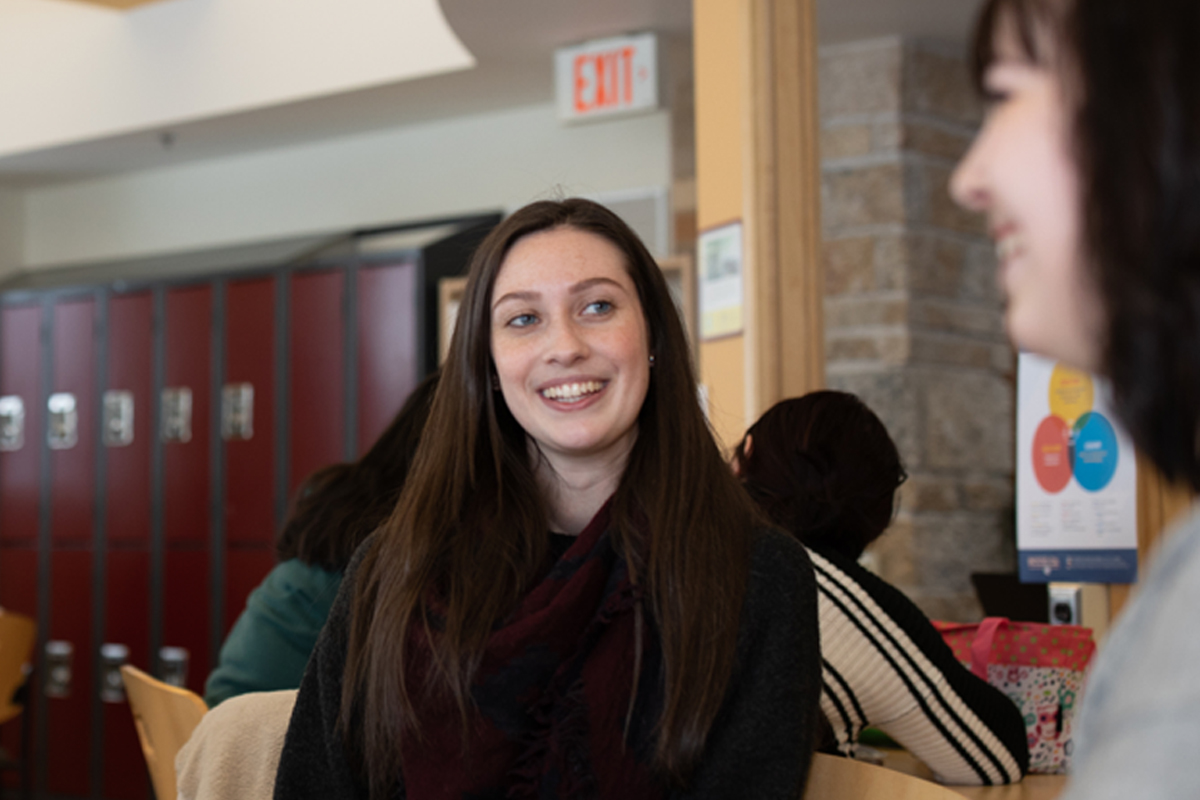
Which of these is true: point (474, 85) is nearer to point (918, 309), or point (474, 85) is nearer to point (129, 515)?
point (918, 309)

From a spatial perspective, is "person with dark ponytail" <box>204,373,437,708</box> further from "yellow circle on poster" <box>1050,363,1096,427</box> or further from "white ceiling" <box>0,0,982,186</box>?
"white ceiling" <box>0,0,982,186</box>

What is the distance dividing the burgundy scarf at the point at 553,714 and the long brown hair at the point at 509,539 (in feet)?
0.08

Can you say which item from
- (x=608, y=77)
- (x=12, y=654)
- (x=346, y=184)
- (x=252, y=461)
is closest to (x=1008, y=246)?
(x=608, y=77)

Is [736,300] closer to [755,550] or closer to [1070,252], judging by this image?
A: [755,550]

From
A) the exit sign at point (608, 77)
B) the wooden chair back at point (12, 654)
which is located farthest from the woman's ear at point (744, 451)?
the wooden chair back at point (12, 654)

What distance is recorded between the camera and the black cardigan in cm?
141

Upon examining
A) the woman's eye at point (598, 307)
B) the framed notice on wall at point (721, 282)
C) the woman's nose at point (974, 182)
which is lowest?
the woman's nose at point (974, 182)

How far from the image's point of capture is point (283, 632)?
2.39m

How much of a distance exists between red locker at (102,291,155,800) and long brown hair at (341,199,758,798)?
208 inches

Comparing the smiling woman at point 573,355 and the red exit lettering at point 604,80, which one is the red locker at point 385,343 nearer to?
the red exit lettering at point 604,80

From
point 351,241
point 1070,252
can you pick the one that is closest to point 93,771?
point 351,241


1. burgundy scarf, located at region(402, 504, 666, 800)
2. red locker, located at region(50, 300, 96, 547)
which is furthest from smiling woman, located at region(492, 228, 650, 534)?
red locker, located at region(50, 300, 96, 547)

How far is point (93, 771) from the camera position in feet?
21.2

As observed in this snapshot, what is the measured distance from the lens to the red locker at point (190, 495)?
20.8 feet
